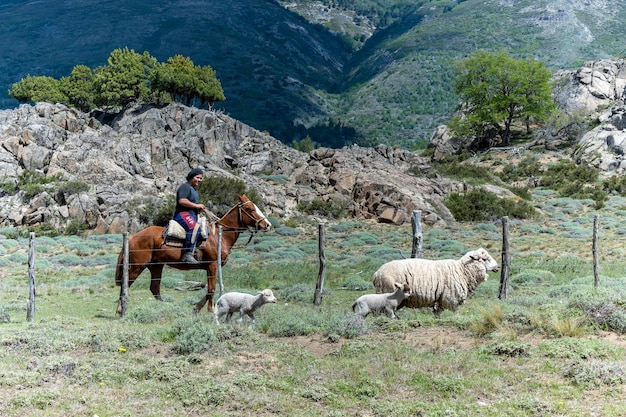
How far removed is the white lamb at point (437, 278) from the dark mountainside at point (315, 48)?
266 feet

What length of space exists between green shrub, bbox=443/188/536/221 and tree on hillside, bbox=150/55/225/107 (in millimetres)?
35685

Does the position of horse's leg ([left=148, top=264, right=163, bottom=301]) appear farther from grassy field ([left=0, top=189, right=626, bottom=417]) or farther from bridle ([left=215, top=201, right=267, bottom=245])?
bridle ([left=215, top=201, right=267, bottom=245])

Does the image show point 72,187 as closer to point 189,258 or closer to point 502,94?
point 189,258

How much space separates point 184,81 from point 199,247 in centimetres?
5150

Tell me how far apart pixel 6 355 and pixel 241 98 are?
112526 millimetres

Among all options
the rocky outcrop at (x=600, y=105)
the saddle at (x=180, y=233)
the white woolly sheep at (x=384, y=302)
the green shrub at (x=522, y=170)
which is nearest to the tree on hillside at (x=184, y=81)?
the green shrub at (x=522, y=170)

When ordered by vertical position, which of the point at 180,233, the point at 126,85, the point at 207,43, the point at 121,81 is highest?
the point at 207,43

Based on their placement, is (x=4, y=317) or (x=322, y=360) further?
(x=4, y=317)

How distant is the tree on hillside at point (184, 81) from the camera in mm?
60938

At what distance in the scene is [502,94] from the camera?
202ft

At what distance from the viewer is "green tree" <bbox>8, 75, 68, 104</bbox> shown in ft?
209

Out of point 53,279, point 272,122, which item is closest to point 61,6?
point 272,122

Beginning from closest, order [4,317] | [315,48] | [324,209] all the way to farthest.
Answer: [4,317]
[324,209]
[315,48]

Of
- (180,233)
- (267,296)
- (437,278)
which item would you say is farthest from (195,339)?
(437,278)
